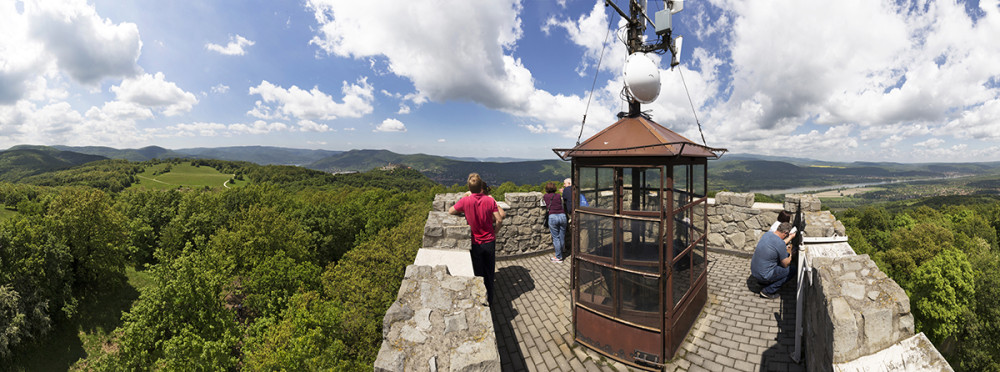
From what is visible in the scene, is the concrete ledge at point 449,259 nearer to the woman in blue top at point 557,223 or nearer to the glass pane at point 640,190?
the glass pane at point 640,190

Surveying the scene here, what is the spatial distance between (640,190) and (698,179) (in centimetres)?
134

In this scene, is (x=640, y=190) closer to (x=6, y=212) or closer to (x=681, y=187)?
(x=681, y=187)

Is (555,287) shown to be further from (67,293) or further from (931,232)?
(931,232)

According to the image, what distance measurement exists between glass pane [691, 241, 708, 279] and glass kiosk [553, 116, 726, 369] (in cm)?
18

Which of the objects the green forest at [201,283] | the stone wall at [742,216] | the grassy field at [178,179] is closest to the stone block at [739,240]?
the stone wall at [742,216]

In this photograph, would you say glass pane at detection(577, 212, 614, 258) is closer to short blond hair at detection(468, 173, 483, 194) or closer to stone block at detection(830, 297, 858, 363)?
short blond hair at detection(468, 173, 483, 194)

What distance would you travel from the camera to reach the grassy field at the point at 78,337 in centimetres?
1730

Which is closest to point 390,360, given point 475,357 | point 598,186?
point 475,357

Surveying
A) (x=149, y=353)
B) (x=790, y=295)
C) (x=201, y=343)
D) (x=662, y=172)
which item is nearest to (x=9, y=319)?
(x=149, y=353)

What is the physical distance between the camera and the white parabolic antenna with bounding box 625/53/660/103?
5.18 m

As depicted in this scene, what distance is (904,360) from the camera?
8.82 feet

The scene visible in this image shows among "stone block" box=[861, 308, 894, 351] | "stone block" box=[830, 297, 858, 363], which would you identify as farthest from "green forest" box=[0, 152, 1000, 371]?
"stone block" box=[861, 308, 894, 351]

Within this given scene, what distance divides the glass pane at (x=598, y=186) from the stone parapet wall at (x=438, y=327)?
2.29m

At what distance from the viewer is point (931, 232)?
27.2 meters
